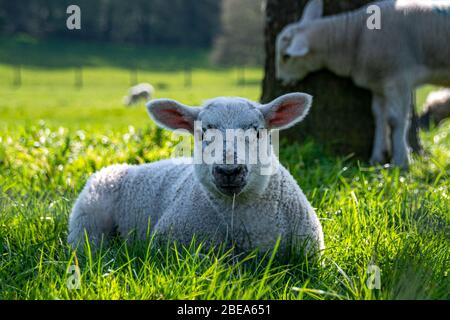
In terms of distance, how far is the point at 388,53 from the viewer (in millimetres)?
6102

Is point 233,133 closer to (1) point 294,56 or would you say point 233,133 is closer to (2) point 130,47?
(1) point 294,56

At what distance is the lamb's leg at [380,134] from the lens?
6.21 metres

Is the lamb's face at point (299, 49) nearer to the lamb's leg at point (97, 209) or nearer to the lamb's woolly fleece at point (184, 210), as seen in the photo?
the lamb's woolly fleece at point (184, 210)

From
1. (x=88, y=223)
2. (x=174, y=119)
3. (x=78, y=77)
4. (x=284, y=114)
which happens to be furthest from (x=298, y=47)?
(x=78, y=77)

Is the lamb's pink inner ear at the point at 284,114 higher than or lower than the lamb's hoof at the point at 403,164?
higher

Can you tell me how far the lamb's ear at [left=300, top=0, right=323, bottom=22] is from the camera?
21.0 feet

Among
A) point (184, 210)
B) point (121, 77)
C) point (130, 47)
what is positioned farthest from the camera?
point (130, 47)

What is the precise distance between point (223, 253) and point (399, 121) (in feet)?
10.9

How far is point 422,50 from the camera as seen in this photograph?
618cm

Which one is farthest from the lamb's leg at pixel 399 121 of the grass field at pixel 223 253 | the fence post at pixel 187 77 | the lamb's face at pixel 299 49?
the fence post at pixel 187 77

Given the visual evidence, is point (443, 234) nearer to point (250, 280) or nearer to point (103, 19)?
point (250, 280)

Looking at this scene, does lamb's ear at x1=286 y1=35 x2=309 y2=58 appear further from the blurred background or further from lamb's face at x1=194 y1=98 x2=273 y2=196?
the blurred background

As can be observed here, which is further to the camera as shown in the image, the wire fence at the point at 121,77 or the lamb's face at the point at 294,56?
the wire fence at the point at 121,77

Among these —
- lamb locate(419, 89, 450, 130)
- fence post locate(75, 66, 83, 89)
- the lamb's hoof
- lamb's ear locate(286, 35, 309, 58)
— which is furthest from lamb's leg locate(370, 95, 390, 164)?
fence post locate(75, 66, 83, 89)
